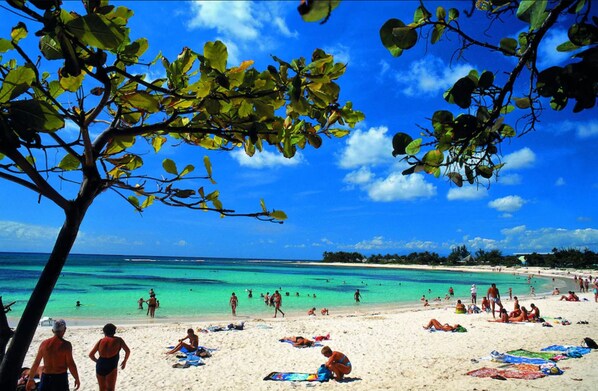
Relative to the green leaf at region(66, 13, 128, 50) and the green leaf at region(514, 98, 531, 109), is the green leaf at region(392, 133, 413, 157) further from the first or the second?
the green leaf at region(66, 13, 128, 50)

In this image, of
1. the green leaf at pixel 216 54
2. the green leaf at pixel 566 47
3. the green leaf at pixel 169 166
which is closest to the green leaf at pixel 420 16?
the green leaf at pixel 566 47

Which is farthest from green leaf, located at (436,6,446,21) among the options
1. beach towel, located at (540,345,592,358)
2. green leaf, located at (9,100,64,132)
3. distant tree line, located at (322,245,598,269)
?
distant tree line, located at (322,245,598,269)

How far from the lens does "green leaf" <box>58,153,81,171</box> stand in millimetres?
1719

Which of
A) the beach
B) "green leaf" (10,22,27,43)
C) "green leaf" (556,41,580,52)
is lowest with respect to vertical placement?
the beach

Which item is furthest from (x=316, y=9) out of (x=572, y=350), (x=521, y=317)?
(x=521, y=317)

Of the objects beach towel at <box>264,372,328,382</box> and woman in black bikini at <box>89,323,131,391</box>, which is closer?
woman in black bikini at <box>89,323,131,391</box>

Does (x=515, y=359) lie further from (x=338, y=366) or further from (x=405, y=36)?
(x=405, y=36)

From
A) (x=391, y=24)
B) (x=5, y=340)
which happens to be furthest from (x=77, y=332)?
(x=391, y=24)

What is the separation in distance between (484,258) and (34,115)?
115 m

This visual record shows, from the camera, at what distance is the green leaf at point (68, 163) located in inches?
67.7

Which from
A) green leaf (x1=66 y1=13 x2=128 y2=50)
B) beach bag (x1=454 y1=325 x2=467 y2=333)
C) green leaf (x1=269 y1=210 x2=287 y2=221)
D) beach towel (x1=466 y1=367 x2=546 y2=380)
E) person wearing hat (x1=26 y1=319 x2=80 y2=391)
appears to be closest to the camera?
green leaf (x1=66 y1=13 x2=128 y2=50)

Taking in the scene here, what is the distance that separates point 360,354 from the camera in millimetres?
9453

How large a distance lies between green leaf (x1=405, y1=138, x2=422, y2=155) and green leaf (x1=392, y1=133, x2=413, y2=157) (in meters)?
0.02

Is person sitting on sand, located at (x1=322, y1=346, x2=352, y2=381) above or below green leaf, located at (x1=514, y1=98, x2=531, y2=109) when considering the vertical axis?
below
